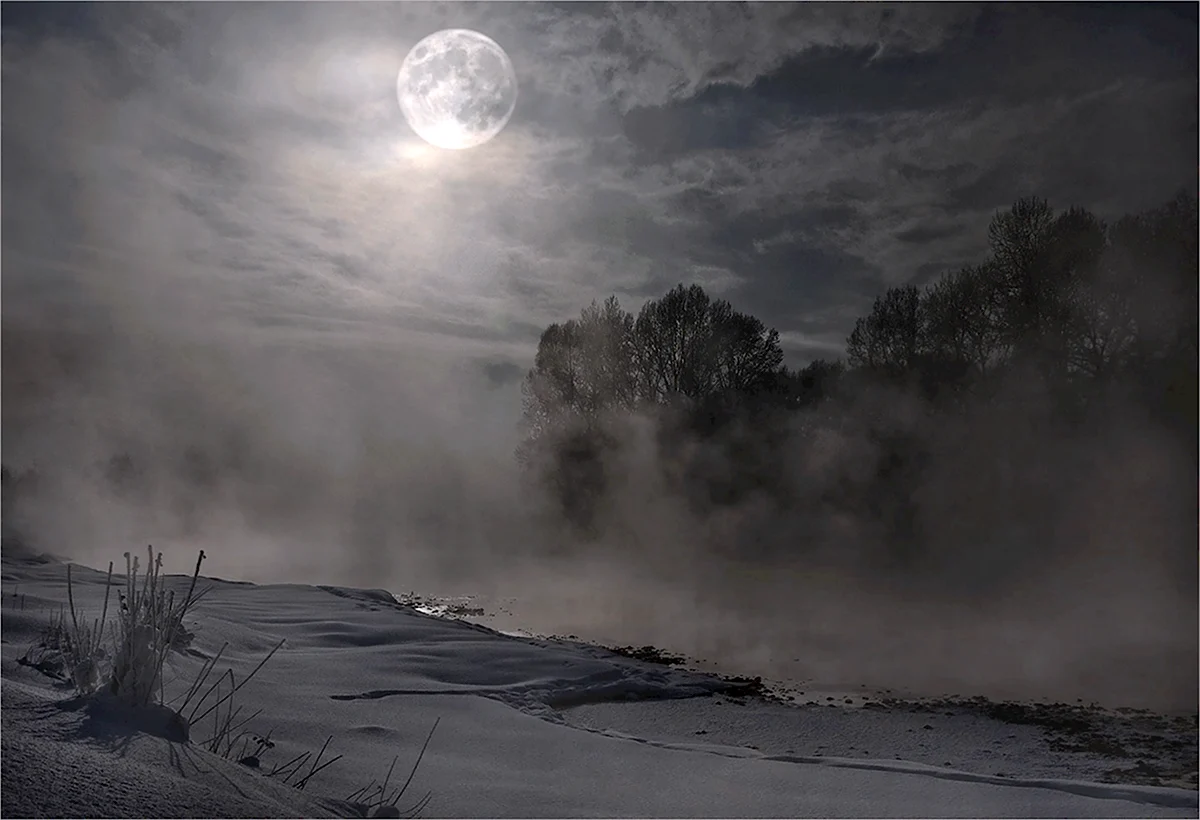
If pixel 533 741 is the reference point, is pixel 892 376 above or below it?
above

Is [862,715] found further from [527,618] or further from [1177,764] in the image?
[527,618]

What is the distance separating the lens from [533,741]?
13.0ft

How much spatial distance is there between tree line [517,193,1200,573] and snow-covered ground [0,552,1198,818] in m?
9.65

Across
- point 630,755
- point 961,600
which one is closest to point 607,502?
point 961,600

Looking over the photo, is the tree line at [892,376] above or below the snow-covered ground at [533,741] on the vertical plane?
above

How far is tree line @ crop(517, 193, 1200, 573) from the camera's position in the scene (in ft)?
42.0

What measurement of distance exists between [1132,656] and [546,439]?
1456 centimetres

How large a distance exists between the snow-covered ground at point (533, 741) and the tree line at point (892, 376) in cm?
965

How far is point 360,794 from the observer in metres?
2.88

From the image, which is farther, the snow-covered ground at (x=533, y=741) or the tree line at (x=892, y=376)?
the tree line at (x=892, y=376)

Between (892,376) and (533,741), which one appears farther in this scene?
(892,376)

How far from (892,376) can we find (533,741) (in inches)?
548

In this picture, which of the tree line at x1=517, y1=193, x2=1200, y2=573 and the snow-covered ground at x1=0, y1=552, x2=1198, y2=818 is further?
the tree line at x1=517, y1=193, x2=1200, y2=573

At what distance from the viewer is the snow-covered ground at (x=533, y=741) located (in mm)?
2239
